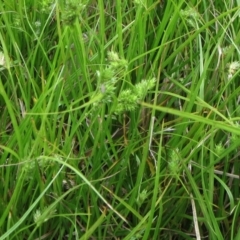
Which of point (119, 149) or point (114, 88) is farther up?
point (114, 88)

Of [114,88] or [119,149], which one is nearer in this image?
[114,88]

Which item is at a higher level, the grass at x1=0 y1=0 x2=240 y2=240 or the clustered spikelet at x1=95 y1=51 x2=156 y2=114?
the clustered spikelet at x1=95 y1=51 x2=156 y2=114

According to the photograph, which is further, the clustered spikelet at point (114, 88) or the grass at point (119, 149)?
the grass at point (119, 149)

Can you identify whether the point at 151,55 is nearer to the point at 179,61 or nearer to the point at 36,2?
the point at 179,61

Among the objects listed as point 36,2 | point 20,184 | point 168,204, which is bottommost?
point 168,204

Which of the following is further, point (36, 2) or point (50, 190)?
point (36, 2)

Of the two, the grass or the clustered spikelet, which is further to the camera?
the grass

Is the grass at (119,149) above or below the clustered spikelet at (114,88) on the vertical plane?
below

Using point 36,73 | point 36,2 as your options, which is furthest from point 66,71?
point 36,2
